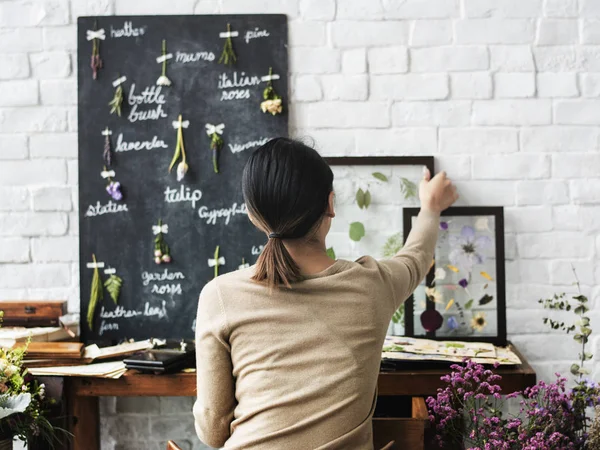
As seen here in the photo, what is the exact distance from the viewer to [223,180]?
2.27 metres

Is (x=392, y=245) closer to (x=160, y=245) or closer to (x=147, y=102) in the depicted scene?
(x=160, y=245)

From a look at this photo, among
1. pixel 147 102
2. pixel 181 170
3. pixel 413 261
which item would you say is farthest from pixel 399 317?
pixel 147 102

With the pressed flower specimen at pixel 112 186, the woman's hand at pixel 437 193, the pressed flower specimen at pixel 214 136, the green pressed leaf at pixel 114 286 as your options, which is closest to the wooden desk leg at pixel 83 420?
the green pressed leaf at pixel 114 286

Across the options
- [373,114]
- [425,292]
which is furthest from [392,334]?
[373,114]

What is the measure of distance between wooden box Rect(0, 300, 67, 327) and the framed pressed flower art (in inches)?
47.6

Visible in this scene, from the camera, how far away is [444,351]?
203 cm

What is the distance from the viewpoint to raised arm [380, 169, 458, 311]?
1556mm

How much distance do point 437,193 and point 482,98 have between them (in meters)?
0.39

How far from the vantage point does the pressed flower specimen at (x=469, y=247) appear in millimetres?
2221

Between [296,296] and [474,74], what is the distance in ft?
4.11

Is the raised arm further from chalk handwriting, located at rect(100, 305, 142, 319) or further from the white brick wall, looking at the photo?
chalk handwriting, located at rect(100, 305, 142, 319)

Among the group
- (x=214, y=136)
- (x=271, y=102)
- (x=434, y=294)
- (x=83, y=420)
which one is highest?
(x=271, y=102)

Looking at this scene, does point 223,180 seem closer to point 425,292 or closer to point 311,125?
point 311,125

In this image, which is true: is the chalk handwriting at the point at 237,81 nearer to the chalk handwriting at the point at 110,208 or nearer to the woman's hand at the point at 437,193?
the chalk handwriting at the point at 110,208
